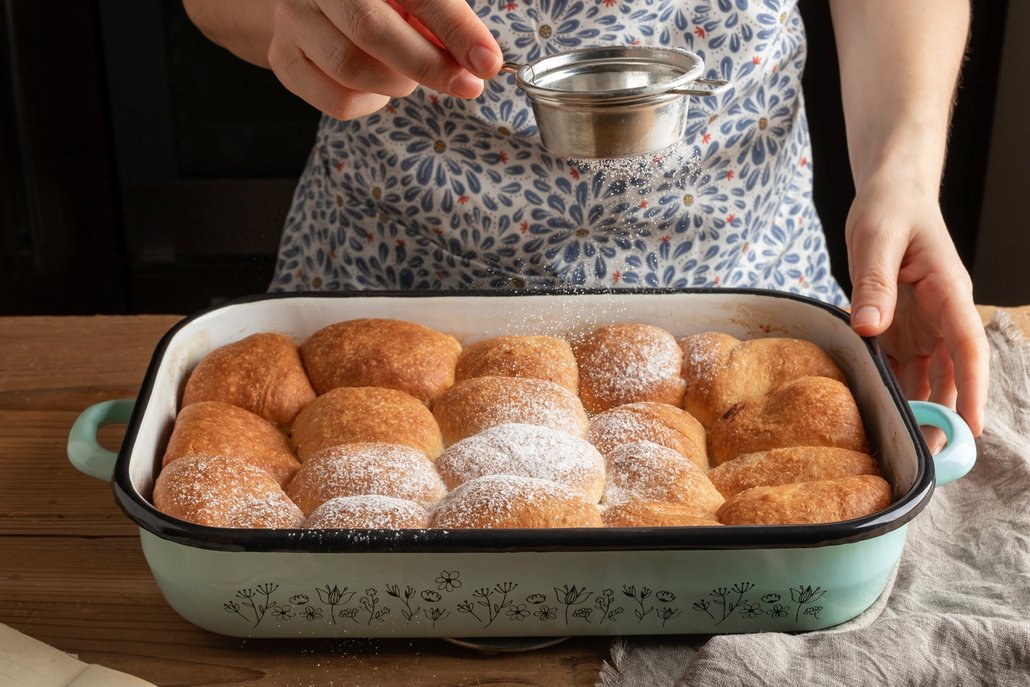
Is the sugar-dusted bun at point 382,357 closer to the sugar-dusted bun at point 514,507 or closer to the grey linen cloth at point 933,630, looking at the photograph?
the sugar-dusted bun at point 514,507

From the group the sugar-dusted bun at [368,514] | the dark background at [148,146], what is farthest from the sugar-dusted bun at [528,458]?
the dark background at [148,146]

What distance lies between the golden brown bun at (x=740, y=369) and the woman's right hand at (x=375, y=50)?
0.53m

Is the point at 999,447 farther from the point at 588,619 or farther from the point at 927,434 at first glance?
the point at 588,619

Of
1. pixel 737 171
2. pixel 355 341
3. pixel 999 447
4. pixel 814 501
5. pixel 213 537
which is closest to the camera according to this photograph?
pixel 213 537

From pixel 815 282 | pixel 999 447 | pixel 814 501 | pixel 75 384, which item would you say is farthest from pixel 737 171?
pixel 75 384

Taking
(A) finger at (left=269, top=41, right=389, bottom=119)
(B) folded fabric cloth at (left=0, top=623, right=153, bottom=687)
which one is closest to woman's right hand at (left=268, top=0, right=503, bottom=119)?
(A) finger at (left=269, top=41, right=389, bottom=119)

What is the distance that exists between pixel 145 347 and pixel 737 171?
37.6 inches

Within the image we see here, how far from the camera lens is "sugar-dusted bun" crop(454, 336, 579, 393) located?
140 cm

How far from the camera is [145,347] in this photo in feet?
5.42

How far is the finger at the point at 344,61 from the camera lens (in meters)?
1.09

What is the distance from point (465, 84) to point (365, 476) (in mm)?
423

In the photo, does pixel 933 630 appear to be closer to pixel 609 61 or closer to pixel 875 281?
pixel 875 281

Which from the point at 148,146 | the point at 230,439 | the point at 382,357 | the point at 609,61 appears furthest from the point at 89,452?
the point at 148,146

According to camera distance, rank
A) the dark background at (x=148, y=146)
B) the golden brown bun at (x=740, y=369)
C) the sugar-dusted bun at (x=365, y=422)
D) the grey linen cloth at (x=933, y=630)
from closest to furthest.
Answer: the grey linen cloth at (x=933, y=630) → the sugar-dusted bun at (x=365, y=422) → the golden brown bun at (x=740, y=369) → the dark background at (x=148, y=146)
